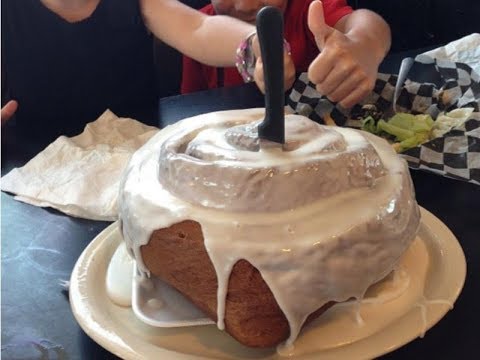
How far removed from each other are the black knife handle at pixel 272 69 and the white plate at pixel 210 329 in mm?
178

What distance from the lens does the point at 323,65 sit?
2.98 ft

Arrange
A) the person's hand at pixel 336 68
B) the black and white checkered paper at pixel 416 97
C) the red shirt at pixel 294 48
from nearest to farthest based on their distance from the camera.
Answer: the person's hand at pixel 336 68
the black and white checkered paper at pixel 416 97
the red shirt at pixel 294 48

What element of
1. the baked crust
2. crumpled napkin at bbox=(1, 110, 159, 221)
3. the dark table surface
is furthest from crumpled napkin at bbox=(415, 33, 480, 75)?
the baked crust

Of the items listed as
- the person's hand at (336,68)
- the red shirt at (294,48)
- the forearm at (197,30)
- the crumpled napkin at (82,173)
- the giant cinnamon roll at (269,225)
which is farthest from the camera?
the red shirt at (294,48)

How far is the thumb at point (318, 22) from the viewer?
0.86 metres

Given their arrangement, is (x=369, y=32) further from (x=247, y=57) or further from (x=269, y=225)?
(x=269, y=225)

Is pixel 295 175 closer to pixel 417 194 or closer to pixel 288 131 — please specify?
pixel 288 131

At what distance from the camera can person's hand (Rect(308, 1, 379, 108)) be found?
0.91m

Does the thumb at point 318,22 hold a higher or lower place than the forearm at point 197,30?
higher

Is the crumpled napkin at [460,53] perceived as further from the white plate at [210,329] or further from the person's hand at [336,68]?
the white plate at [210,329]

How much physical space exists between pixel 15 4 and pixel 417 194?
818mm

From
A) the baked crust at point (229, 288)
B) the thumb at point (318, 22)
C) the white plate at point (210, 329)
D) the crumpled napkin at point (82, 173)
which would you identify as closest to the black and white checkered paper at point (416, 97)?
the thumb at point (318, 22)

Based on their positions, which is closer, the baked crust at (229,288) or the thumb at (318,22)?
the baked crust at (229,288)

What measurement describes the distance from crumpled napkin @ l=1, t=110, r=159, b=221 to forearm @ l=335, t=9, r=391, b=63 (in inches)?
16.7
